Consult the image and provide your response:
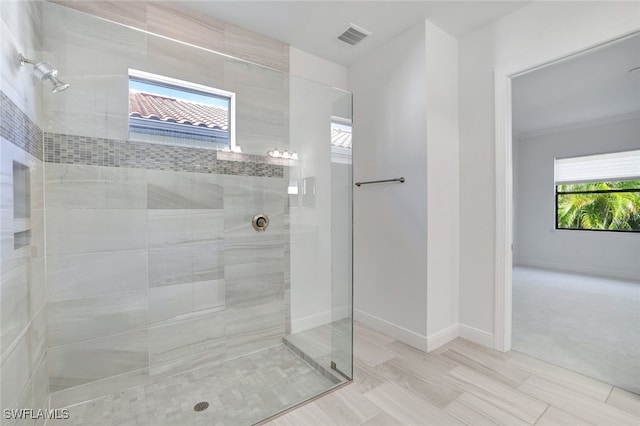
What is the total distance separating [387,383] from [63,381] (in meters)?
1.86

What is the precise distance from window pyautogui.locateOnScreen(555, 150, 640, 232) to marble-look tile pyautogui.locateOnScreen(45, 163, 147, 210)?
640 cm

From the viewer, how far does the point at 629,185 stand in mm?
4473

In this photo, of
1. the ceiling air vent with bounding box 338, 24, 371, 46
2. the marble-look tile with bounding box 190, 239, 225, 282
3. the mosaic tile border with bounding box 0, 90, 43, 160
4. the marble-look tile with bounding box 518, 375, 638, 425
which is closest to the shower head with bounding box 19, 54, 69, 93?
the mosaic tile border with bounding box 0, 90, 43, 160

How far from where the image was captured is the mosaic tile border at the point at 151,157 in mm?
1538

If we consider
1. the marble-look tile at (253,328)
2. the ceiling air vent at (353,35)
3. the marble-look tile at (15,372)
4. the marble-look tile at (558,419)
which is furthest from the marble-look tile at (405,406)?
the ceiling air vent at (353,35)

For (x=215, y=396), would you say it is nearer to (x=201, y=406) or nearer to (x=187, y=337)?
(x=201, y=406)

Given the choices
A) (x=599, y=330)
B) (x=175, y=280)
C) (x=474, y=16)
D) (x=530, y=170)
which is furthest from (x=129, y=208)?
(x=530, y=170)

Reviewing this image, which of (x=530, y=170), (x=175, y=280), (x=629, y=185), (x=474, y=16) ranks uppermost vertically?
(x=474, y=16)

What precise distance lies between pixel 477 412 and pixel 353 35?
2759 mm

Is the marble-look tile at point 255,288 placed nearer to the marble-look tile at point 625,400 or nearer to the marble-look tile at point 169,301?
the marble-look tile at point 169,301

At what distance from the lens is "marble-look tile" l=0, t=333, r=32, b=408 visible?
1008 mm

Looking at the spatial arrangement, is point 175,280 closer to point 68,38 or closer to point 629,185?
point 68,38

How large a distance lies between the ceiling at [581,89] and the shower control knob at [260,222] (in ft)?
Answer: 8.24

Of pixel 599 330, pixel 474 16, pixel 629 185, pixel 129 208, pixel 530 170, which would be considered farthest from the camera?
pixel 530 170
